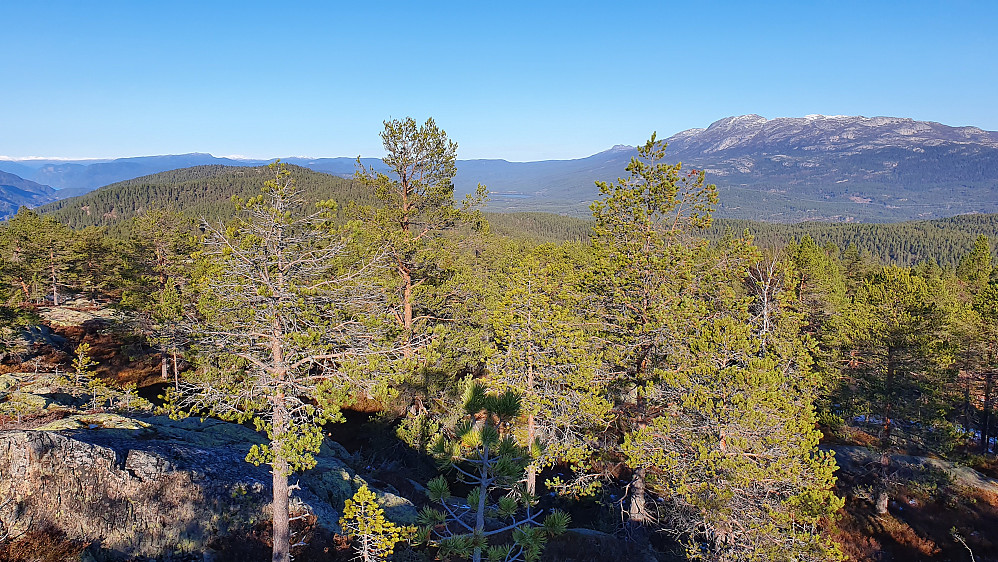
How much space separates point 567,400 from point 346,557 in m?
7.19

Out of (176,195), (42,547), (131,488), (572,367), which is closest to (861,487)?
(572,367)

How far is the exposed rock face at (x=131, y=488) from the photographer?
8.59 meters

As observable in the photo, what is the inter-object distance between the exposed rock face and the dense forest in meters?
1.29

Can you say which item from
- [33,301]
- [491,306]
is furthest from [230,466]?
[33,301]

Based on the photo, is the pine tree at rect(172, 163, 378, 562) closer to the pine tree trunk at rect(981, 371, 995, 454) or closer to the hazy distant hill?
the pine tree trunk at rect(981, 371, 995, 454)

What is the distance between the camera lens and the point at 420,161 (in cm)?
1819

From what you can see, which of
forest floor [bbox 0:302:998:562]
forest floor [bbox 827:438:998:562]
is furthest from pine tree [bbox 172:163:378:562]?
forest floor [bbox 827:438:998:562]

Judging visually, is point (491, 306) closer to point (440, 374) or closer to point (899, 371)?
point (440, 374)

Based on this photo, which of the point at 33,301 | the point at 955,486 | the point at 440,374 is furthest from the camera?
the point at 33,301

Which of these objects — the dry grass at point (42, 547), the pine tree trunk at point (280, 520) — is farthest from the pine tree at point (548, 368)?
the dry grass at point (42, 547)

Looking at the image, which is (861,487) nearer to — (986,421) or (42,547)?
(986,421)

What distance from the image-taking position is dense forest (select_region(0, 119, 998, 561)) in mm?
8688

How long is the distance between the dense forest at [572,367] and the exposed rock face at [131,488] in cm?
129

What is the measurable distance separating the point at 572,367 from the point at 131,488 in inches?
440
